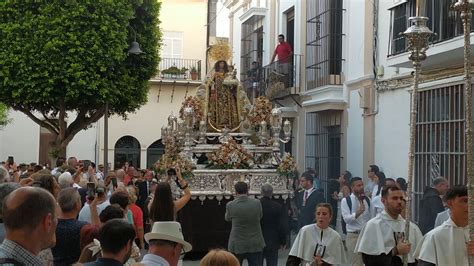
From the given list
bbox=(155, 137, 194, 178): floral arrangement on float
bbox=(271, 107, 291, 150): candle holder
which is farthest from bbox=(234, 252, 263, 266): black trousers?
bbox=(271, 107, 291, 150): candle holder

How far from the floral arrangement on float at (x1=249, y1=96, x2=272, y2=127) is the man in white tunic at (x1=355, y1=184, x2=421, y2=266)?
7799 mm

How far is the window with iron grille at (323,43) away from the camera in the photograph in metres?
17.6

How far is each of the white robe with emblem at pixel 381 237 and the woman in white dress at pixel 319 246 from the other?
461 millimetres

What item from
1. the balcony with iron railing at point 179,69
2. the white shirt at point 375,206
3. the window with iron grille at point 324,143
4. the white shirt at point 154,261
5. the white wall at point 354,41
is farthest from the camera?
the balcony with iron railing at point 179,69

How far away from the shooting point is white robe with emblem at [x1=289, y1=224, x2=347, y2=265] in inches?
257

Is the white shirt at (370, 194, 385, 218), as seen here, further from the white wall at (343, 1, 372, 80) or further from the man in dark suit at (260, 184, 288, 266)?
the white wall at (343, 1, 372, 80)

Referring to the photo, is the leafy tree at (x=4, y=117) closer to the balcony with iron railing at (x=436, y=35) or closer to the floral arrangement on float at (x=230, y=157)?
the floral arrangement on float at (x=230, y=157)

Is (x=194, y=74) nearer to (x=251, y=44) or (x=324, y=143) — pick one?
(x=251, y=44)

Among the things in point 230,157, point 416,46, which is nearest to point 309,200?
point 230,157

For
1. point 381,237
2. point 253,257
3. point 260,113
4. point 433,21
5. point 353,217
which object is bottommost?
point 253,257

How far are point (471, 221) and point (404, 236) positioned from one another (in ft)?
4.48

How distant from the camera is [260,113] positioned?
45.9 feet

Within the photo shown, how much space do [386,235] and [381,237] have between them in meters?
0.07

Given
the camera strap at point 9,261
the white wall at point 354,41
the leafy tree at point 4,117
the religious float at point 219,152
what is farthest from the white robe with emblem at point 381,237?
the leafy tree at point 4,117
